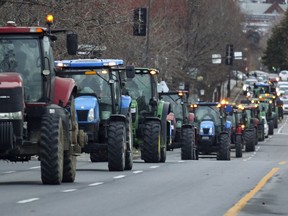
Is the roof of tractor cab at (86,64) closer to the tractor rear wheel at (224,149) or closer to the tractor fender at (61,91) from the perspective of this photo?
the tractor fender at (61,91)

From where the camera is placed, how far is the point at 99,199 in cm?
1672

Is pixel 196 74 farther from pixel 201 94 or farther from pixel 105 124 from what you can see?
pixel 105 124

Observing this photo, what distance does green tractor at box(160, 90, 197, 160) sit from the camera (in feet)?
123

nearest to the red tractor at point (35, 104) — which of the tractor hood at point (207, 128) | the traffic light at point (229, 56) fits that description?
the tractor hood at point (207, 128)

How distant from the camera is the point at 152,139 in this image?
2978 cm

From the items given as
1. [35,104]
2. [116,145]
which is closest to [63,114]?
[35,104]

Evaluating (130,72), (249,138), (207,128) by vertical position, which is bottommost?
(249,138)

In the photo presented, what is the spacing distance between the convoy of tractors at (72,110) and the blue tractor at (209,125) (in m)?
3.02

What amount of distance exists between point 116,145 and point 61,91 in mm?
4404

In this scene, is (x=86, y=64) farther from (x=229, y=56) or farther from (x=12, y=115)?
(x=229, y=56)

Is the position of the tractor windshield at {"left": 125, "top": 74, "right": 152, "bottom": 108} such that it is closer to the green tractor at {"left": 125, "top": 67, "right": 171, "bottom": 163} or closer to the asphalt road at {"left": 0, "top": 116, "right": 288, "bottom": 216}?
the green tractor at {"left": 125, "top": 67, "right": 171, "bottom": 163}

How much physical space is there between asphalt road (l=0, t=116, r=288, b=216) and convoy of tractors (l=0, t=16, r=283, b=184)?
2.02ft

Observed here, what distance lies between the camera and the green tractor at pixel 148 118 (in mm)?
29828

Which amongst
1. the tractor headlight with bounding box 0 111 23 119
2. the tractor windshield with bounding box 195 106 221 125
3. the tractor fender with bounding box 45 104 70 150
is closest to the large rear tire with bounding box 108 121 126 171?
the tractor fender with bounding box 45 104 70 150
